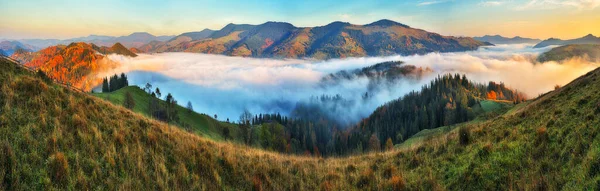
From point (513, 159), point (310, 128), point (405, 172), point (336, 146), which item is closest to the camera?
point (513, 159)

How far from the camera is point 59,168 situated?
7.04 meters

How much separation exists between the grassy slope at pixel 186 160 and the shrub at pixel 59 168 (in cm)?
2

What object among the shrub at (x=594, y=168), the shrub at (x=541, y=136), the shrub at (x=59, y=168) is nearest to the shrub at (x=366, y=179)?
the shrub at (x=594, y=168)

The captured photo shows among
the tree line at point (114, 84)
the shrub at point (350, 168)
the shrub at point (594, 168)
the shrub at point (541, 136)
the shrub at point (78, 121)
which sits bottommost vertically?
the tree line at point (114, 84)

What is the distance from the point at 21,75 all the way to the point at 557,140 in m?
22.1

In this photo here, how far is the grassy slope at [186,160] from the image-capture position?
6.98 m

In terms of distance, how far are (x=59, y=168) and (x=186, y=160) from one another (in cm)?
369

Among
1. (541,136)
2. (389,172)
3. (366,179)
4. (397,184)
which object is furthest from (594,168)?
(366,179)

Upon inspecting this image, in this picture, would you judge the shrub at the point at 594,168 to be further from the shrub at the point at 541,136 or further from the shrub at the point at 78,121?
the shrub at the point at 78,121

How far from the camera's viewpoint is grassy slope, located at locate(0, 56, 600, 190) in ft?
22.9

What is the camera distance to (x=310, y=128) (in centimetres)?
18212

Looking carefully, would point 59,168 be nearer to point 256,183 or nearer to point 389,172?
point 256,183

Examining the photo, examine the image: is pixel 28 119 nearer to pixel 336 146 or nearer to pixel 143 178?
pixel 143 178

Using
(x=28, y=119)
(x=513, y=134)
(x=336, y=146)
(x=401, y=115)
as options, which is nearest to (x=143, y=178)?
(x=28, y=119)
